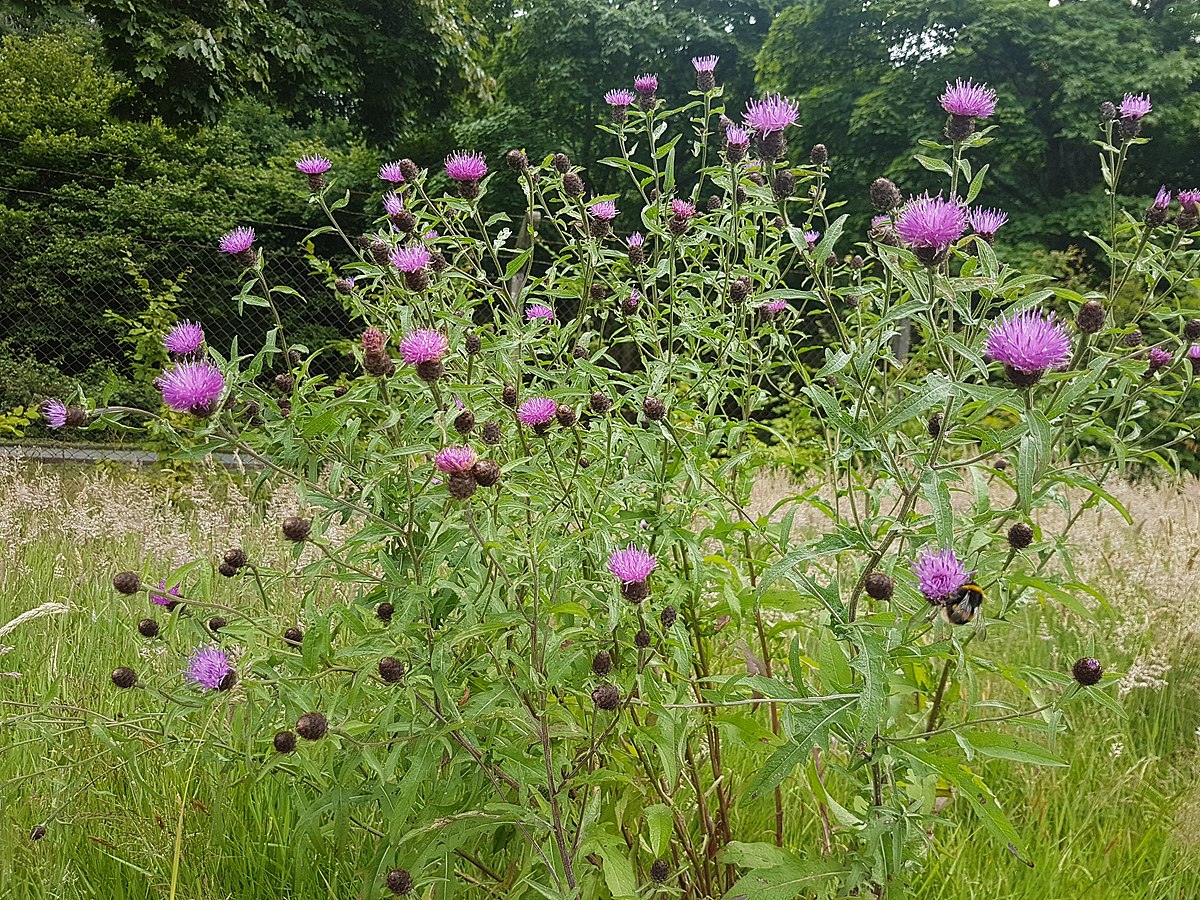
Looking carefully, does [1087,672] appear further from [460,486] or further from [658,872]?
[460,486]

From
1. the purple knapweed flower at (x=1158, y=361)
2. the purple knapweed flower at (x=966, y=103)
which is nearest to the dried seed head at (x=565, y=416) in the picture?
the purple knapweed flower at (x=966, y=103)

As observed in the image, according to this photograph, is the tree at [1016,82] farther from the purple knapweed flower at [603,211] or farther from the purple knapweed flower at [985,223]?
the purple knapweed flower at [985,223]

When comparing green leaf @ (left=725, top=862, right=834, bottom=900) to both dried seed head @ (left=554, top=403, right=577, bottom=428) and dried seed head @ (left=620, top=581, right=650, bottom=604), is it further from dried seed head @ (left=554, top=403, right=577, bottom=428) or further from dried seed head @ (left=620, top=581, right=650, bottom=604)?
dried seed head @ (left=554, top=403, right=577, bottom=428)

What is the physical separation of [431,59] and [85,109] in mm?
6439

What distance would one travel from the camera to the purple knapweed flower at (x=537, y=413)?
4.69 feet

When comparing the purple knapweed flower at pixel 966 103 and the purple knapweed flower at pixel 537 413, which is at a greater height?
the purple knapweed flower at pixel 966 103

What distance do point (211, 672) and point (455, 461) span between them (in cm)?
64

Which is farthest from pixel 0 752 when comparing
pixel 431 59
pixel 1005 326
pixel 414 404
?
pixel 431 59

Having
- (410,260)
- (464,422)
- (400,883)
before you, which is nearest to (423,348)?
(464,422)

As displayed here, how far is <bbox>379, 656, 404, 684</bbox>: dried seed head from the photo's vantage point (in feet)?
4.10

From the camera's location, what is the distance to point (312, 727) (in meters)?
1.21

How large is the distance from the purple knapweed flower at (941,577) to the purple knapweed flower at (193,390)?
101 centimetres

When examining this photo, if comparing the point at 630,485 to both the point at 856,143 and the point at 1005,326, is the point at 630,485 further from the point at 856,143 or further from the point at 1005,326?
the point at 856,143

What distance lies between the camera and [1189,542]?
327 cm
